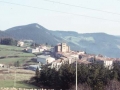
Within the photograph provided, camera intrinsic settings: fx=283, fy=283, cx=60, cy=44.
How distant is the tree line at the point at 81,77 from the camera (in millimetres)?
23991

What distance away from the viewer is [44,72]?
103 feet

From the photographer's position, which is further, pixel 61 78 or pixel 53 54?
pixel 53 54

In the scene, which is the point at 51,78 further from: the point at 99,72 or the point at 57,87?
the point at 99,72

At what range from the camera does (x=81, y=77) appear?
2600cm

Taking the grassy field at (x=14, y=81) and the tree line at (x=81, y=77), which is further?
the grassy field at (x=14, y=81)

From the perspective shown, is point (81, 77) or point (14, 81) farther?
point (14, 81)

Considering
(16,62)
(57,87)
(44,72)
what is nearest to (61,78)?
(57,87)

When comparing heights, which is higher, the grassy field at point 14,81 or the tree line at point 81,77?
the tree line at point 81,77

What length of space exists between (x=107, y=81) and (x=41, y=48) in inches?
2819

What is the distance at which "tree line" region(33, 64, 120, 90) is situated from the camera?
2399 cm

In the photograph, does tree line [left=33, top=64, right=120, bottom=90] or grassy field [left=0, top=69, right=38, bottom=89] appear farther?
grassy field [left=0, top=69, right=38, bottom=89]

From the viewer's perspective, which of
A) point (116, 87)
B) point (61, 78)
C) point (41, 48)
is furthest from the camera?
point (41, 48)

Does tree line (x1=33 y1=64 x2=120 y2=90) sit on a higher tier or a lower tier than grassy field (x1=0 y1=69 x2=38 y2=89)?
higher

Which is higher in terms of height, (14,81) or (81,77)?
(81,77)
